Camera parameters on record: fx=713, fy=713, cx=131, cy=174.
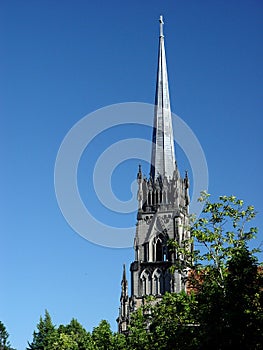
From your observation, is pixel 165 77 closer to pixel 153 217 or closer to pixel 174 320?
pixel 153 217

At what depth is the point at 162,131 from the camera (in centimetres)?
7850

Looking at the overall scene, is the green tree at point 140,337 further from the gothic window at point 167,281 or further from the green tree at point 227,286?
the gothic window at point 167,281

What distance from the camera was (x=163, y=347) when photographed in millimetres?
38062

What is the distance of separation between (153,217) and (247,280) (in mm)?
43498

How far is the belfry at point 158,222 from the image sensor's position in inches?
2751

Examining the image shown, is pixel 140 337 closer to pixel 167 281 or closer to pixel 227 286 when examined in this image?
pixel 227 286

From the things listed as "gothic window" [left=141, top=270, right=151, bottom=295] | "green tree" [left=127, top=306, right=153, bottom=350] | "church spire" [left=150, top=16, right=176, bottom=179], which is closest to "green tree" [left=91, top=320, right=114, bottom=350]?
"green tree" [left=127, top=306, right=153, bottom=350]

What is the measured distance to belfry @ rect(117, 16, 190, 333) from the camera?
229ft

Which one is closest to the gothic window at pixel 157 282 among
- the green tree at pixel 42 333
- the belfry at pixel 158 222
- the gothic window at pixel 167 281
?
the belfry at pixel 158 222

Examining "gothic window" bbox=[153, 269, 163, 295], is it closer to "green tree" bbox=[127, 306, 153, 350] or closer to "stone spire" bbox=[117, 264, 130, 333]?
"stone spire" bbox=[117, 264, 130, 333]

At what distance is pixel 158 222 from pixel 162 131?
36.8 feet

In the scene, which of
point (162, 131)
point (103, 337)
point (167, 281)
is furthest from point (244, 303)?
point (162, 131)

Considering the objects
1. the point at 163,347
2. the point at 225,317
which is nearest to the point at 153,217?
the point at 163,347

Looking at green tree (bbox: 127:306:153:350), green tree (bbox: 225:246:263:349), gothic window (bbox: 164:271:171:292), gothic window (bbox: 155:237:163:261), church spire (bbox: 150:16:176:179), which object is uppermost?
church spire (bbox: 150:16:176:179)
